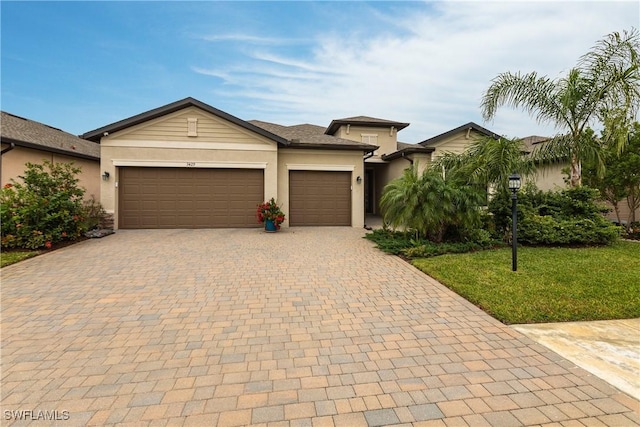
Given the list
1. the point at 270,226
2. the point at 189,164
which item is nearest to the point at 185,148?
the point at 189,164

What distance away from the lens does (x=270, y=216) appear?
11.0 meters

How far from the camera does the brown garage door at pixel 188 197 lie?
37.6ft

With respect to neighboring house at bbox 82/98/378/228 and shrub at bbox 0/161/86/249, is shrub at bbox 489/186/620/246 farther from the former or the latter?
shrub at bbox 0/161/86/249

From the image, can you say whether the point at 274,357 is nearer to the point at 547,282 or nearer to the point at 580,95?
the point at 547,282

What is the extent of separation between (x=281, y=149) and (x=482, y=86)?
24.3ft

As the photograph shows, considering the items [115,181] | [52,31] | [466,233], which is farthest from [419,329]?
[52,31]

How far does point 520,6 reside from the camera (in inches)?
336

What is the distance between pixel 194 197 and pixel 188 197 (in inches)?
8.8

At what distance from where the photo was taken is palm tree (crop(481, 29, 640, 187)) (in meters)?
7.66

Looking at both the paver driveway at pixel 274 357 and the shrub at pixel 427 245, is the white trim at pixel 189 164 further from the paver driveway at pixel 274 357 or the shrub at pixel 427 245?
the paver driveway at pixel 274 357

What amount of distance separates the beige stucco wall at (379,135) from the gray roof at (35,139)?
13.0m

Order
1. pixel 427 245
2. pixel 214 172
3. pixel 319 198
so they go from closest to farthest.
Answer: pixel 427 245 < pixel 214 172 < pixel 319 198

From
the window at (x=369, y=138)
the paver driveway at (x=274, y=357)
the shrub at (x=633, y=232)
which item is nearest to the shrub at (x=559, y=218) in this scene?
the shrub at (x=633, y=232)

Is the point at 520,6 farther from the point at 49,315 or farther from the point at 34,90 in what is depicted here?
the point at 34,90
